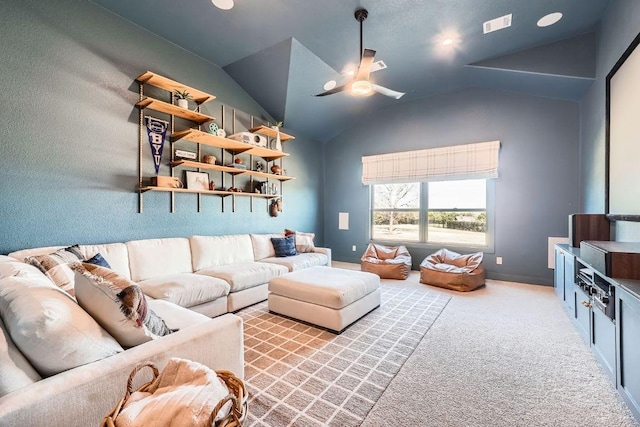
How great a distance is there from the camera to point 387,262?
Answer: 4.68 meters

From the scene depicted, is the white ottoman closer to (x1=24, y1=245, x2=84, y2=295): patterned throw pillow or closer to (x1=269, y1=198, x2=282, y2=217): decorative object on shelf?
(x1=24, y1=245, x2=84, y2=295): patterned throw pillow

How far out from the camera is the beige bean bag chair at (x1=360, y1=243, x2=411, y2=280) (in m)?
4.55

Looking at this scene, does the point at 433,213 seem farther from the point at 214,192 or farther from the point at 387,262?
the point at 214,192

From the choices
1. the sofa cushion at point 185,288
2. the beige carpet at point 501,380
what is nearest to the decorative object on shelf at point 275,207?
the sofa cushion at point 185,288

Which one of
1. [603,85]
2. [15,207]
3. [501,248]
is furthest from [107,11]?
[501,248]

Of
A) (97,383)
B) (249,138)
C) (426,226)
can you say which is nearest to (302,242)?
(249,138)

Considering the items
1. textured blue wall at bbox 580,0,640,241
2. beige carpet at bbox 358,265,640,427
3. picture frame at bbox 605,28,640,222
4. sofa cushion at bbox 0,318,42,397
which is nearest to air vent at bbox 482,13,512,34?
textured blue wall at bbox 580,0,640,241

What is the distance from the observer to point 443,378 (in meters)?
1.89

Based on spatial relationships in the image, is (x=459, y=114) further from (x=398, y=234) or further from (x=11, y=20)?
(x=11, y=20)

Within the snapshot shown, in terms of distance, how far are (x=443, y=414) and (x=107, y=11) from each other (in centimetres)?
467

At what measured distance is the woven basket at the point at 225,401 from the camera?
86 centimetres

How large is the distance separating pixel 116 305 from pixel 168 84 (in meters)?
3.07

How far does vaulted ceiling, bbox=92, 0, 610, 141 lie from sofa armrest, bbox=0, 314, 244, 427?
126 inches

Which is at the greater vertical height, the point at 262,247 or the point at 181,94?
the point at 181,94
